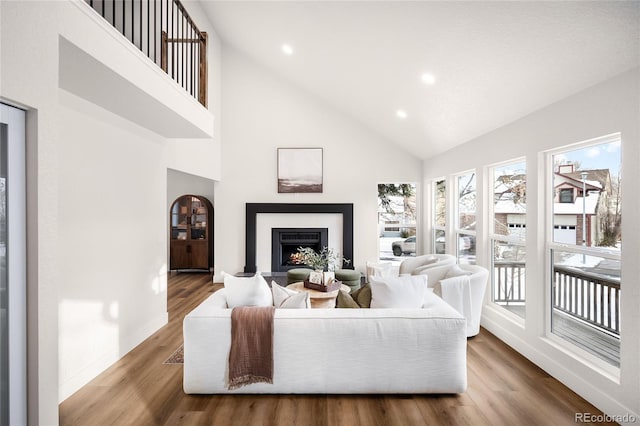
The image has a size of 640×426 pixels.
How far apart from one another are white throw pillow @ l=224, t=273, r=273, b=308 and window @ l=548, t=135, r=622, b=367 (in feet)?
8.28

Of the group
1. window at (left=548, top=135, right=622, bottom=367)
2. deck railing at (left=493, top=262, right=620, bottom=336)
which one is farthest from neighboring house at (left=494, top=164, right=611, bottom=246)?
deck railing at (left=493, top=262, right=620, bottom=336)

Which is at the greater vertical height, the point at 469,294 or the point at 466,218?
the point at 466,218

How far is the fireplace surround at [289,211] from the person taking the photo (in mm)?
6344

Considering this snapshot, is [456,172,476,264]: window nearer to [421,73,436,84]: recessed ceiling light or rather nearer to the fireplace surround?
[421,73,436,84]: recessed ceiling light

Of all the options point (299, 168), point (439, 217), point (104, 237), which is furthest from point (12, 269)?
point (439, 217)

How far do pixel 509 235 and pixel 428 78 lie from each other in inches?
Answer: 76.5

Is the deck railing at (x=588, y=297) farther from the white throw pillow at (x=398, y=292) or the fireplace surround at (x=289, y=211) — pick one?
the fireplace surround at (x=289, y=211)

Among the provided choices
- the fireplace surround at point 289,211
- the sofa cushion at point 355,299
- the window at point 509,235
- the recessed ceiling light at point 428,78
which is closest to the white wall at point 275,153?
the fireplace surround at point 289,211

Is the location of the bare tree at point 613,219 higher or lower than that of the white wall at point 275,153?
lower

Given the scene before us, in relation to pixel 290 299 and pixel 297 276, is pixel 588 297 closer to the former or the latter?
pixel 290 299

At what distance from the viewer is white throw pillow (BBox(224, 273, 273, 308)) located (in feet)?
8.76

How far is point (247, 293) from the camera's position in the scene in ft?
8.86

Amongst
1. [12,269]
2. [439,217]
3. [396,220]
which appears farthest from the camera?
[396,220]

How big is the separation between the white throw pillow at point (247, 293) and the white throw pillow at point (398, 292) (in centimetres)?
89
